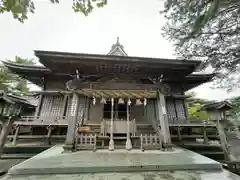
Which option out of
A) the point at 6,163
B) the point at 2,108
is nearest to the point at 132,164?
Result: the point at 2,108

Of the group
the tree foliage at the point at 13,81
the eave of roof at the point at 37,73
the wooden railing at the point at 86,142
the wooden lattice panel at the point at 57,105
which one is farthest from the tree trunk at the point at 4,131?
the tree foliage at the point at 13,81

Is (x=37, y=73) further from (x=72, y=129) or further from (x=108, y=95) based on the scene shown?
(x=108, y=95)

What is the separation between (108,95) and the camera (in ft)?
18.8

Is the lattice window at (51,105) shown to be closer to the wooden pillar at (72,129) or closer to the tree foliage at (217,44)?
the wooden pillar at (72,129)

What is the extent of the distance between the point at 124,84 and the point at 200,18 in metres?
4.29

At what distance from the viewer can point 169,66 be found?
219 inches

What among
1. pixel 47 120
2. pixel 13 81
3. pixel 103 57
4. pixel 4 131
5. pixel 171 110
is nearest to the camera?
pixel 4 131

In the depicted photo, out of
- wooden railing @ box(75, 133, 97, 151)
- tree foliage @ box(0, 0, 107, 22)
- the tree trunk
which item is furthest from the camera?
wooden railing @ box(75, 133, 97, 151)

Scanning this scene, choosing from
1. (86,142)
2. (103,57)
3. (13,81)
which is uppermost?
(13,81)

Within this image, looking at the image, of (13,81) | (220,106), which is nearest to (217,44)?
(220,106)

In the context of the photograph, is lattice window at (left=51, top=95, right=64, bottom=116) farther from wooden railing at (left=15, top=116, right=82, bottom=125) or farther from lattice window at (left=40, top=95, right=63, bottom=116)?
wooden railing at (left=15, top=116, right=82, bottom=125)

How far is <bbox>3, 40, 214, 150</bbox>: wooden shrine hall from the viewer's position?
17.3 feet

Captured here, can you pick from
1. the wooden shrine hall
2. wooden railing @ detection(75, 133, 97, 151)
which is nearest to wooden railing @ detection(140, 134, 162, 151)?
the wooden shrine hall

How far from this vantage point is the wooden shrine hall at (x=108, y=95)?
5.27 m
